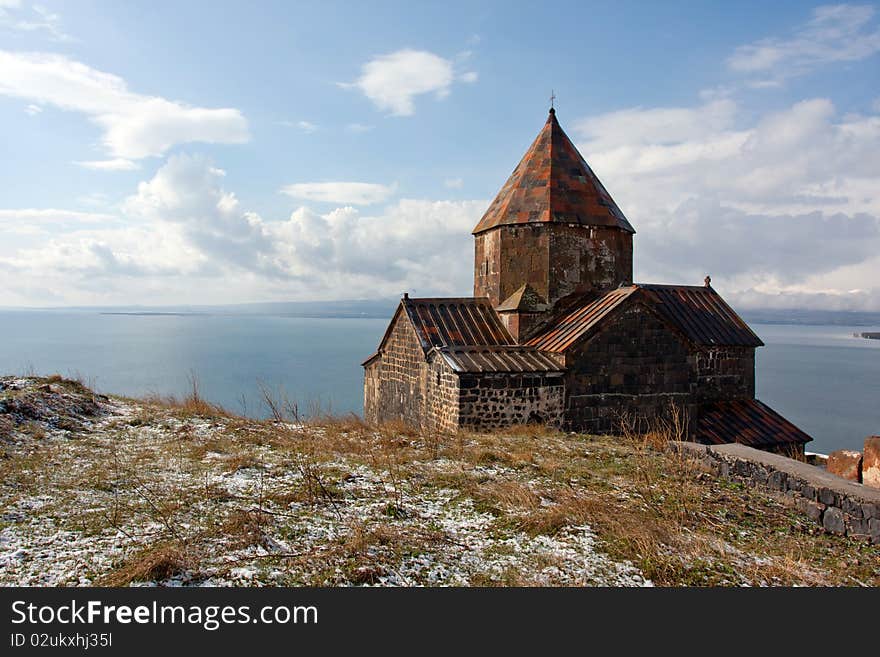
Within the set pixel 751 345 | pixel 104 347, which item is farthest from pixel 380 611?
pixel 104 347

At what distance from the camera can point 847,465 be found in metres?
6.15

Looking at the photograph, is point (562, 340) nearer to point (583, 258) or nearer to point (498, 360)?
point (498, 360)

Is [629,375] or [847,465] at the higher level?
[629,375]

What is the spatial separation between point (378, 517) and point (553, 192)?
955cm

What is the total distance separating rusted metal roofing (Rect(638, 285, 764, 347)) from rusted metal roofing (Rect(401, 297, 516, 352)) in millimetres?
4448

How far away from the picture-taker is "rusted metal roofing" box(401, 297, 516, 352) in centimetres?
1155

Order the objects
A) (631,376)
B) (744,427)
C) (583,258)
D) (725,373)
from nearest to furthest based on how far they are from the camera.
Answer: (631,376)
(583,258)
(744,427)
(725,373)

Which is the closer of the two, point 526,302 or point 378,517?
point 378,517

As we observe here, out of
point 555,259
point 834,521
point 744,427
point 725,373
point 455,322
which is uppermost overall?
point 555,259

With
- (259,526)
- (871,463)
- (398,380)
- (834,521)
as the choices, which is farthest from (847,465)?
(398,380)

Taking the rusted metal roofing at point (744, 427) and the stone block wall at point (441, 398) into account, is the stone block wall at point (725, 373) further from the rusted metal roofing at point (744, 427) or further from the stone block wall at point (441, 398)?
the stone block wall at point (441, 398)

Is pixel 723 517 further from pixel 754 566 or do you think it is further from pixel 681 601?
pixel 681 601

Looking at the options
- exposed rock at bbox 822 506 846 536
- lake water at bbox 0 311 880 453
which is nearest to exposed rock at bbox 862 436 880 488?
exposed rock at bbox 822 506 846 536

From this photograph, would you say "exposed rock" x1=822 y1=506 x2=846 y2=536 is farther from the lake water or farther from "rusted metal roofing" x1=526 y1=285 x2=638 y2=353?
the lake water
